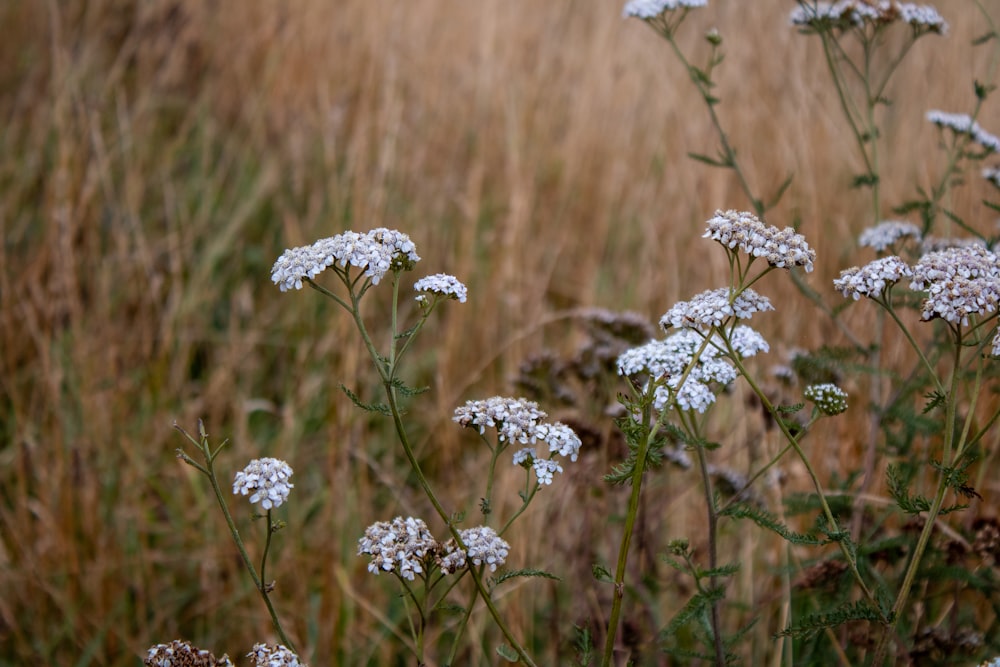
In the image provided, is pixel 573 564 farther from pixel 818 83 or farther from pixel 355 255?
pixel 818 83

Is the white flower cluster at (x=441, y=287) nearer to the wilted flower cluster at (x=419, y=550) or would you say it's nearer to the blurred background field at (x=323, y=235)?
the wilted flower cluster at (x=419, y=550)

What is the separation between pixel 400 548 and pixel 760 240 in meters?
0.91

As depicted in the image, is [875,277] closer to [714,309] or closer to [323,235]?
[714,309]

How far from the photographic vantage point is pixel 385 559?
1.81 meters

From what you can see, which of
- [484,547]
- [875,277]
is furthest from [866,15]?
[484,547]

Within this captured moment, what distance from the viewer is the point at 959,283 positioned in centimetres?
181

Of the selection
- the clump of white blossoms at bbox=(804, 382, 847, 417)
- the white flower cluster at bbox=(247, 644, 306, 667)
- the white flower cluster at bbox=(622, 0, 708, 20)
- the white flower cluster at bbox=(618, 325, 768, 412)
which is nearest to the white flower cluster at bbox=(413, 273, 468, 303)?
the white flower cluster at bbox=(618, 325, 768, 412)

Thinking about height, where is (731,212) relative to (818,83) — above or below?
below

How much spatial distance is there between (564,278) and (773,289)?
1402 mm

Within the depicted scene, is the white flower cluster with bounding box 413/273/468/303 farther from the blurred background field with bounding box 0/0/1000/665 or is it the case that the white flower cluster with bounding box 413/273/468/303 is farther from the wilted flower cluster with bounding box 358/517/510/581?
the blurred background field with bounding box 0/0/1000/665

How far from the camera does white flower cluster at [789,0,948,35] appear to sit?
309 cm

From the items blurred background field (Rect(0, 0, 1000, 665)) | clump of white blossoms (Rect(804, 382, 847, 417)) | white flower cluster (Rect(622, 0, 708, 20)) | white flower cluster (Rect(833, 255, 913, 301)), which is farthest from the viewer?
blurred background field (Rect(0, 0, 1000, 665))

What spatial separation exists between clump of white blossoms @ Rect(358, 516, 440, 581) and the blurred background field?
87 centimetres

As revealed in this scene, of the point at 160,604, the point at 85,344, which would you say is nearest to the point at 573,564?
the point at 160,604
